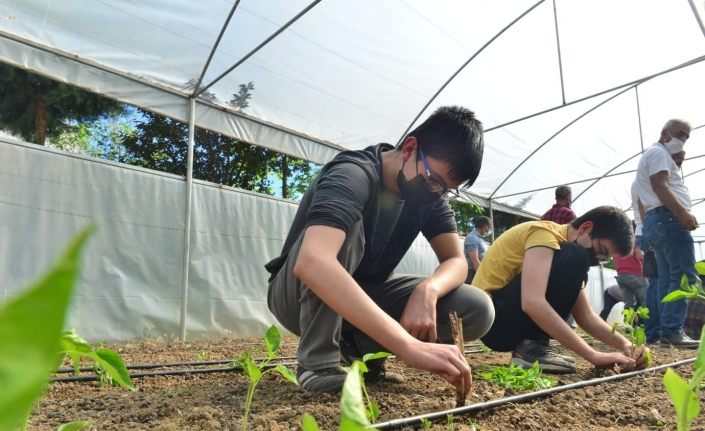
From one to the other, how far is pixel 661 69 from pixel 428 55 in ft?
7.30

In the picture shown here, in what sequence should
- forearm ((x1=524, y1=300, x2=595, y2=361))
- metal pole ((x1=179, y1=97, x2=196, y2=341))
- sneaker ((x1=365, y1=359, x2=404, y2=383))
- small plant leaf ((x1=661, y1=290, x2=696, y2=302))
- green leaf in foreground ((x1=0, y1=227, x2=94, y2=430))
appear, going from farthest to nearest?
metal pole ((x1=179, y1=97, x2=196, y2=341)), forearm ((x1=524, y1=300, x2=595, y2=361)), sneaker ((x1=365, y1=359, x2=404, y2=383)), small plant leaf ((x1=661, y1=290, x2=696, y2=302)), green leaf in foreground ((x1=0, y1=227, x2=94, y2=430))

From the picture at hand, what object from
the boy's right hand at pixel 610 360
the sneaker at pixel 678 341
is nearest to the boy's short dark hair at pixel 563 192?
the sneaker at pixel 678 341

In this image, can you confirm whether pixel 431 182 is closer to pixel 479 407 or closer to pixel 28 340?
pixel 479 407

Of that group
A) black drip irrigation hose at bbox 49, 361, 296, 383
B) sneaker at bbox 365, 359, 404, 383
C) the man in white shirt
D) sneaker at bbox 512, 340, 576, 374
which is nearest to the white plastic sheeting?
black drip irrigation hose at bbox 49, 361, 296, 383

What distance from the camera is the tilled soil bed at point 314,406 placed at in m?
1.15

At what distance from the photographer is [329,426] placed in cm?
107

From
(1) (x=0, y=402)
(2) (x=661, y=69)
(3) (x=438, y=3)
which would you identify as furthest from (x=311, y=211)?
(2) (x=661, y=69)

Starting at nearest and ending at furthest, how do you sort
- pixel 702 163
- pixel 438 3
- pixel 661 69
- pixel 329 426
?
pixel 329 426 < pixel 438 3 < pixel 661 69 < pixel 702 163

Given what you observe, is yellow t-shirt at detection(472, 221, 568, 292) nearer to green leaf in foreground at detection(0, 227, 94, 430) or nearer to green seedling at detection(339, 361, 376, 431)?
green seedling at detection(339, 361, 376, 431)

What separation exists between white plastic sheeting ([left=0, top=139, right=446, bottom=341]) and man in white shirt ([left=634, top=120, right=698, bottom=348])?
288cm

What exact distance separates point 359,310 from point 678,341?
3030 millimetres

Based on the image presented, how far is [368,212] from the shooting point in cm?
157

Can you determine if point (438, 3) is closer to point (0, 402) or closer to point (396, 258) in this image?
point (396, 258)

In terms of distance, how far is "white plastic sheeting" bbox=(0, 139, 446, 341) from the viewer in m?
3.09
